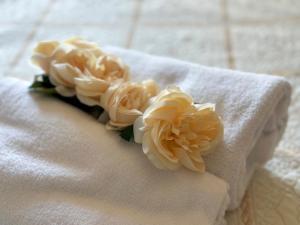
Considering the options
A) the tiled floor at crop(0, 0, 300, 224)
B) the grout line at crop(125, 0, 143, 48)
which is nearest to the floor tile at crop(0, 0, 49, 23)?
the tiled floor at crop(0, 0, 300, 224)

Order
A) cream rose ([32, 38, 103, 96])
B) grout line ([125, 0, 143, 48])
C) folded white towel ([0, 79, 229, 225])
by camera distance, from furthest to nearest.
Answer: grout line ([125, 0, 143, 48])
cream rose ([32, 38, 103, 96])
folded white towel ([0, 79, 229, 225])

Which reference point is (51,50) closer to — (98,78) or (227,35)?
(98,78)

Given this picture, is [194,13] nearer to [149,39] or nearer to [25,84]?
[149,39]

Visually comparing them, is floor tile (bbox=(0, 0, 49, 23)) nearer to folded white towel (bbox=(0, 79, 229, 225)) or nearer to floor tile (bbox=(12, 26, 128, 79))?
floor tile (bbox=(12, 26, 128, 79))

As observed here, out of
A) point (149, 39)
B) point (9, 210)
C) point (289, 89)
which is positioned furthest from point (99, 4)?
point (9, 210)

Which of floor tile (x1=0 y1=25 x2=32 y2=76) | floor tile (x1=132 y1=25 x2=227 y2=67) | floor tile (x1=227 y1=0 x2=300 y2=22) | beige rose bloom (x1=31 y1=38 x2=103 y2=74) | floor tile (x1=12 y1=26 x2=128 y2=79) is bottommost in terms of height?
floor tile (x1=0 y1=25 x2=32 y2=76)

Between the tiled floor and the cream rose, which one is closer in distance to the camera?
the cream rose

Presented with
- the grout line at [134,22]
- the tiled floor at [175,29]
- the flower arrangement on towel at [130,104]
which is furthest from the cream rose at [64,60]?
the grout line at [134,22]
